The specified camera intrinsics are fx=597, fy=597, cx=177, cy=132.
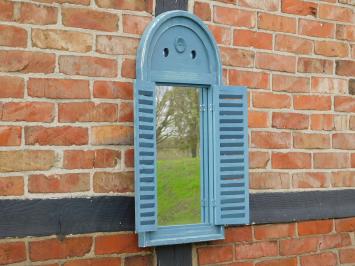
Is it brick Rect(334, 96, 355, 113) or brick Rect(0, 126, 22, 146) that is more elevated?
brick Rect(334, 96, 355, 113)

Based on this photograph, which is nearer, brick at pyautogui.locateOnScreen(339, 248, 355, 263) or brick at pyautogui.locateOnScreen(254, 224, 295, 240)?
brick at pyautogui.locateOnScreen(254, 224, 295, 240)

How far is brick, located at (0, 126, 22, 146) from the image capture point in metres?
2.77

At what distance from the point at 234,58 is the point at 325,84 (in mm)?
719

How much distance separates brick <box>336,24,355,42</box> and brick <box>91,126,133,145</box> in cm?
165

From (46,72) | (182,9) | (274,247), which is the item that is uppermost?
(182,9)

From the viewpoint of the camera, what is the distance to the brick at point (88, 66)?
2.93m

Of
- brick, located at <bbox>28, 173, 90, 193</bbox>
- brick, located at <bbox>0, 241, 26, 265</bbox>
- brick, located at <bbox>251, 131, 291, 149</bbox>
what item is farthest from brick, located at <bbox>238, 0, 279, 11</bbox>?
brick, located at <bbox>0, 241, 26, 265</bbox>

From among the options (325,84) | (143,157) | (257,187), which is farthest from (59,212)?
(325,84)

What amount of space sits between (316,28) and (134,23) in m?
1.30

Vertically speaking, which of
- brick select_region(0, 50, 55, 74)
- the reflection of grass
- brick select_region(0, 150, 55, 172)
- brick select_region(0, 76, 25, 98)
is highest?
brick select_region(0, 50, 55, 74)

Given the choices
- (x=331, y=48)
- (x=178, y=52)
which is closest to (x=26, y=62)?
(x=178, y=52)

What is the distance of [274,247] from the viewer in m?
3.61

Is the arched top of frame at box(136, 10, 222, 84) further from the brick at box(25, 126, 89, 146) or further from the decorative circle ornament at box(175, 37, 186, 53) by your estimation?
the brick at box(25, 126, 89, 146)

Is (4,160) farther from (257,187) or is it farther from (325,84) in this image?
(325,84)
